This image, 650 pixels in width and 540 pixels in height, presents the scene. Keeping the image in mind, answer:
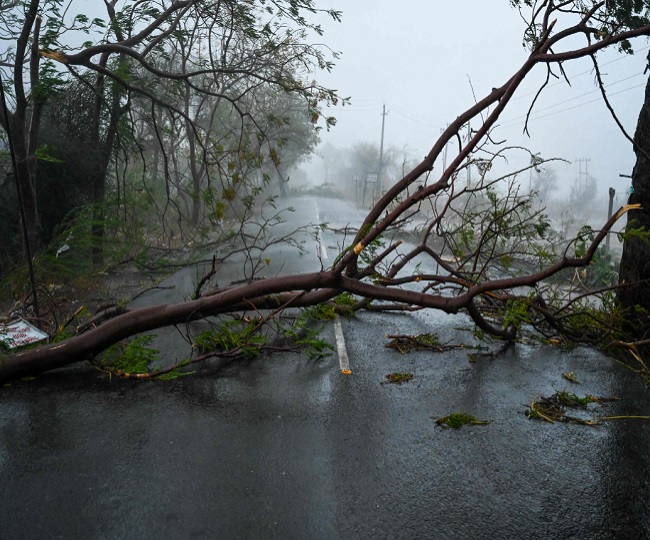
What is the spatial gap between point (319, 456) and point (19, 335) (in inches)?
152

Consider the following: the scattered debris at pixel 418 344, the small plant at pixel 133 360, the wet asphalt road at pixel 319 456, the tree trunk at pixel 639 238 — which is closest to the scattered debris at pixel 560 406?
the wet asphalt road at pixel 319 456

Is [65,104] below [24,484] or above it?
above

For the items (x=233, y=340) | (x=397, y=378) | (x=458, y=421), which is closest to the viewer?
(x=458, y=421)

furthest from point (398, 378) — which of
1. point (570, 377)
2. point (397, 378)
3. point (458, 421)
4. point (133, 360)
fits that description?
→ point (133, 360)

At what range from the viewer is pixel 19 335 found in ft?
19.6

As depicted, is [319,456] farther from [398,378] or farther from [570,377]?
[570,377]

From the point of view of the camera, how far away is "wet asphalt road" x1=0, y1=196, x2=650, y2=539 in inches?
124

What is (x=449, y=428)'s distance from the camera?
4.34m

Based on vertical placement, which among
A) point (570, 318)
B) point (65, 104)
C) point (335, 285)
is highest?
point (65, 104)

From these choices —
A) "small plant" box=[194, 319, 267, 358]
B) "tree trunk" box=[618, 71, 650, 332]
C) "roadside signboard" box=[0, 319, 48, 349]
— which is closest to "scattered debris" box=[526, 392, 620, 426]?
"tree trunk" box=[618, 71, 650, 332]

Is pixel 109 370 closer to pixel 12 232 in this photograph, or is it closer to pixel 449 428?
pixel 449 428

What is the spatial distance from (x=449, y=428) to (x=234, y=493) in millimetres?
1767

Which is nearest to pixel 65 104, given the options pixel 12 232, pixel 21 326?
pixel 12 232

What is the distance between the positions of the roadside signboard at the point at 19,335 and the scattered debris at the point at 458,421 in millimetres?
4220
